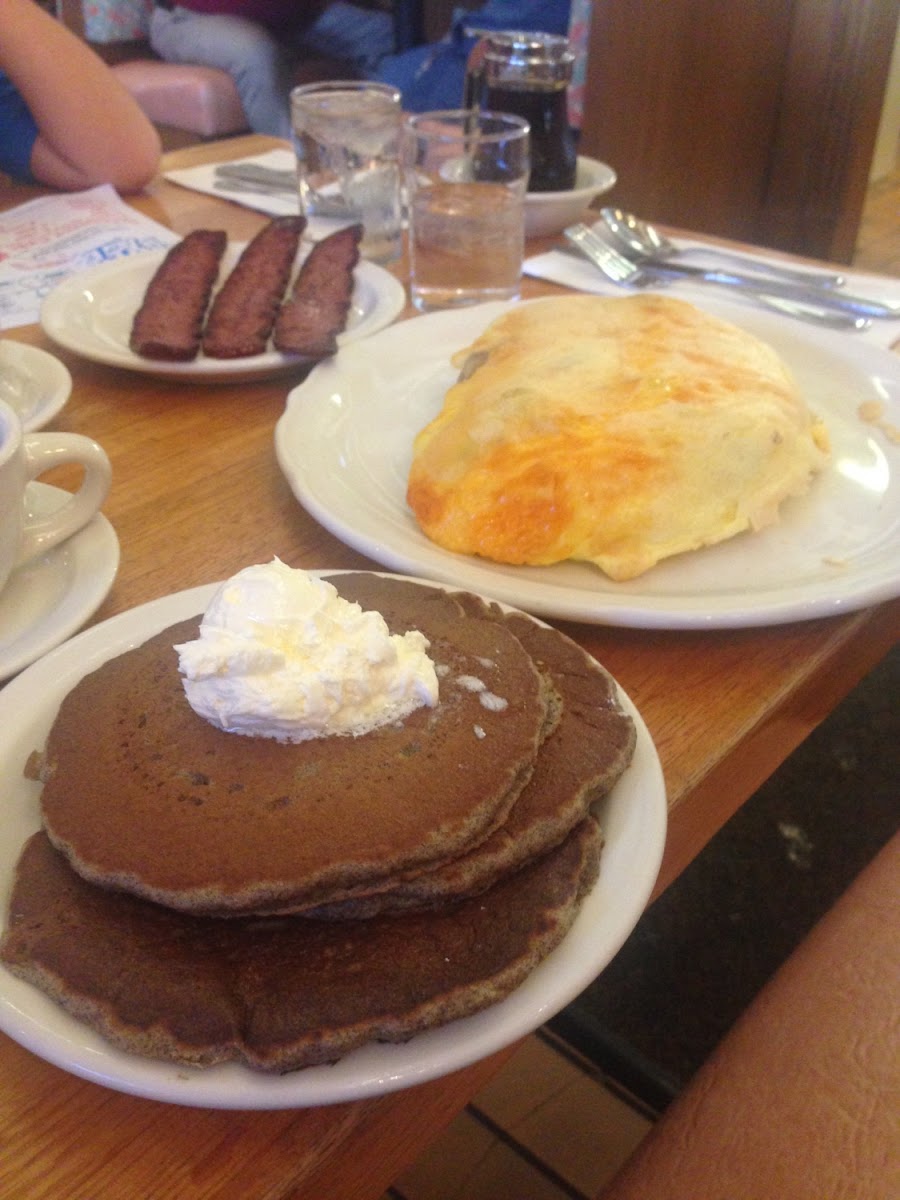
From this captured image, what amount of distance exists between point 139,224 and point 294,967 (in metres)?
1.41

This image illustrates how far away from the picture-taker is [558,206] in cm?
155

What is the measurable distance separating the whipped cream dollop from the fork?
0.94 metres

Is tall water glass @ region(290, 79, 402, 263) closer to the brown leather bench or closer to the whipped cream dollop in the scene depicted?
the whipped cream dollop

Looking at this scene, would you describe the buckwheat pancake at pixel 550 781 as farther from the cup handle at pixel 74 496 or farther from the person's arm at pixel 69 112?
the person's arm at pixel 69 112

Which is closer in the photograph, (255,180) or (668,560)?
(668,560)

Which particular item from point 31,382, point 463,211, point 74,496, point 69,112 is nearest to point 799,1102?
point 74,496

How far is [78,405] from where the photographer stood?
3.55 ft

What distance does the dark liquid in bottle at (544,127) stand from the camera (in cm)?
150

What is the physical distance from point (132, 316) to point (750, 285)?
0.85m

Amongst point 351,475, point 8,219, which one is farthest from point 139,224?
point 351,475

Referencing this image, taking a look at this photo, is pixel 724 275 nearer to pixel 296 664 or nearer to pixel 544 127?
pixel 544 127

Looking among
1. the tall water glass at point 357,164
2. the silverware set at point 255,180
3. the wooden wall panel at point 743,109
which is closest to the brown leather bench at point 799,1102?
the tall water glass at point 357,164

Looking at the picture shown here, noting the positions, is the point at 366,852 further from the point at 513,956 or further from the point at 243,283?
the point at 243,283

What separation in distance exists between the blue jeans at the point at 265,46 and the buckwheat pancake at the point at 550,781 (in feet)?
14.9
